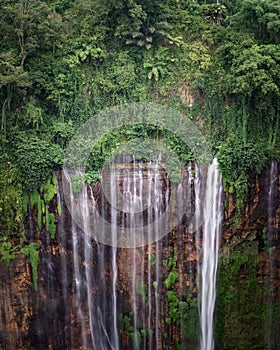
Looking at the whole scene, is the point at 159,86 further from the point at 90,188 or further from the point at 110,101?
the point at 90,188

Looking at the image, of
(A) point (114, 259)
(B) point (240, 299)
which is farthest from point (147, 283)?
(B) point (240, 299)

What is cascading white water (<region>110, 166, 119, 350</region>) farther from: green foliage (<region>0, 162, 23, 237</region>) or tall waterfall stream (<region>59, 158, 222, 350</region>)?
green foliage (<region>0, 162, 23, 237</region>)

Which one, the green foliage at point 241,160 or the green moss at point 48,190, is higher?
the green foliage at point 241,160

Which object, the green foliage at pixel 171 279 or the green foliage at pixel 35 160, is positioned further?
the green foliage at pixel 171 279

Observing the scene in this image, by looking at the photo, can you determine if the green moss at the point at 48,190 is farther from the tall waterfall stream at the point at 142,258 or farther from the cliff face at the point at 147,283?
the tall waterfall stream at the point at 142,258

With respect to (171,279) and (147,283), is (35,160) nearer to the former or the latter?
(147,283)

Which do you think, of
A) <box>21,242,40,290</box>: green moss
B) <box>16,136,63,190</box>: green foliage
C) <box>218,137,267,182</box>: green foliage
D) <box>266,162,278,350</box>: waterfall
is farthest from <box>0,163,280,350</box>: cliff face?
<box>16,136,63,190</box>: green foliage

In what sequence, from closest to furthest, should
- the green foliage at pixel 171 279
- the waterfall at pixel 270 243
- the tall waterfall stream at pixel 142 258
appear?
the waterfall at pixel 270 243, the tall waterfall stream at pixel 142 258, the green foliage at pixel 171 279

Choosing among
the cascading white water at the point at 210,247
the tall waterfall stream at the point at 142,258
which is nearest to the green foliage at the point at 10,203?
the tall waterfall stream at the point at 142,258
